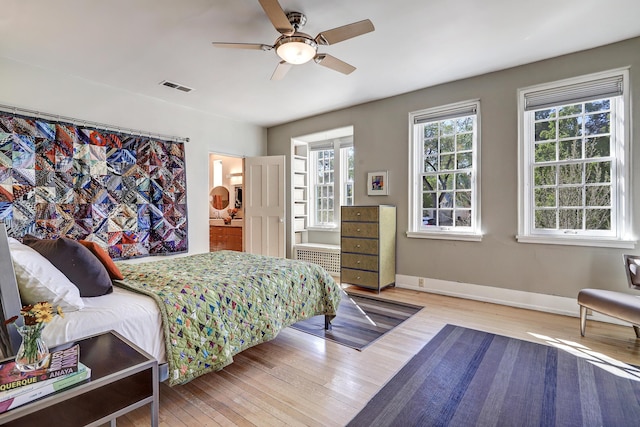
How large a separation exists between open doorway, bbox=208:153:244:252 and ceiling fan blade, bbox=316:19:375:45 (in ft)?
14.1

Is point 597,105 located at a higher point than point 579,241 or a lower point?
higher

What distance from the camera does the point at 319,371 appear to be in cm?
214

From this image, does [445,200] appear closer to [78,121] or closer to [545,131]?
[545,131]

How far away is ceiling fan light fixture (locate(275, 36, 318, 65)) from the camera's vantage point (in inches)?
92.1

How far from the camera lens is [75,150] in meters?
3.41

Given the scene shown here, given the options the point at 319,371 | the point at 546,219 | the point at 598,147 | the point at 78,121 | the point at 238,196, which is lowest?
the point at 319,371

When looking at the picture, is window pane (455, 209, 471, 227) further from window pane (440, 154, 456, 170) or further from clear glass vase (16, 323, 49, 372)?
clear glass vase (16, 323, 49, 372)

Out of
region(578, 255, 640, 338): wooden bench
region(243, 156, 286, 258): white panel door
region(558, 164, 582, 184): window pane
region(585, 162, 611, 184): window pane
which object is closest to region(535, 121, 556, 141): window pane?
region(558, 164, 582, 184): window pane

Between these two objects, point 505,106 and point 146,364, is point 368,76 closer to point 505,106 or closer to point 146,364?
point 505,106

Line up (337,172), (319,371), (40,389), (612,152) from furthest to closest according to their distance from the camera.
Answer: (337,172)
(612,152)
(319,371)
(40,389)

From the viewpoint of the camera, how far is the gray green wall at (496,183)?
3.01 metres

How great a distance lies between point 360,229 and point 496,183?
1.70 meters

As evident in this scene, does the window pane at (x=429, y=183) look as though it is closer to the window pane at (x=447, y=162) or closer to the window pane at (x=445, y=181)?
the window pane at (x=445, y=181)

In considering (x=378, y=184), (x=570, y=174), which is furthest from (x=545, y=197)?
(x=378, y=184)
